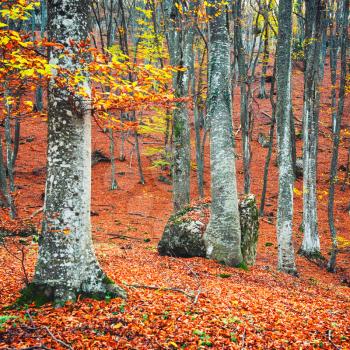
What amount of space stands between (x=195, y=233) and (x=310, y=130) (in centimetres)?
701

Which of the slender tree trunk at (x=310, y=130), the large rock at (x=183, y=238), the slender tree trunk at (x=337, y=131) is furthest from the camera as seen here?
the slender tree trunk at (x=310, y=130)

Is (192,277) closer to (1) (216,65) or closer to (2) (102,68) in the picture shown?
(2) (102,68)

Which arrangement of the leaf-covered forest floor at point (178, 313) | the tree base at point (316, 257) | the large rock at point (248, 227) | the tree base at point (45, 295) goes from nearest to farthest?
1. the leaf-covered forest floor at point (178, 313)
2. the tree base at point (45, 295)
3. the large rock at point (248, 227)
4. the tree base at point (316, 257)

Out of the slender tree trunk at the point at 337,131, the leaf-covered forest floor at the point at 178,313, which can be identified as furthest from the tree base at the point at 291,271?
the slender tree trunk at the point at 337,131

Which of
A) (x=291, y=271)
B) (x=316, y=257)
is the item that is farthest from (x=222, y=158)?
(x=316, y=257)

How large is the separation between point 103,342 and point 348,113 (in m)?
29.6

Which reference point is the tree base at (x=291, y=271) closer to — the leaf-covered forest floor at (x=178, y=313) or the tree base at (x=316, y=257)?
the leaf-covered forest floor at (x=178, y=313)

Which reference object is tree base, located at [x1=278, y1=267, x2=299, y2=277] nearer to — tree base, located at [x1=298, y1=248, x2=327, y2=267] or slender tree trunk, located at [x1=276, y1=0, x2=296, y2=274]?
slender tree trunk, located at [x1=276, y1=0, x2=296, y2=274]

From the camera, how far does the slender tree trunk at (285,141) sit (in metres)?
8.35

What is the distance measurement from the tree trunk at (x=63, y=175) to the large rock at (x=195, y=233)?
4.15 meters

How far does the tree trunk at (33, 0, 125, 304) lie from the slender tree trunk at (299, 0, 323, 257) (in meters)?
9.50

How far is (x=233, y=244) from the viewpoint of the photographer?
22.8 feet

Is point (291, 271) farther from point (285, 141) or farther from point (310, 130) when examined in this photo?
point (310, 130)

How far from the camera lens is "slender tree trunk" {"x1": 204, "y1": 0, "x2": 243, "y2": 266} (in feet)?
22.9
